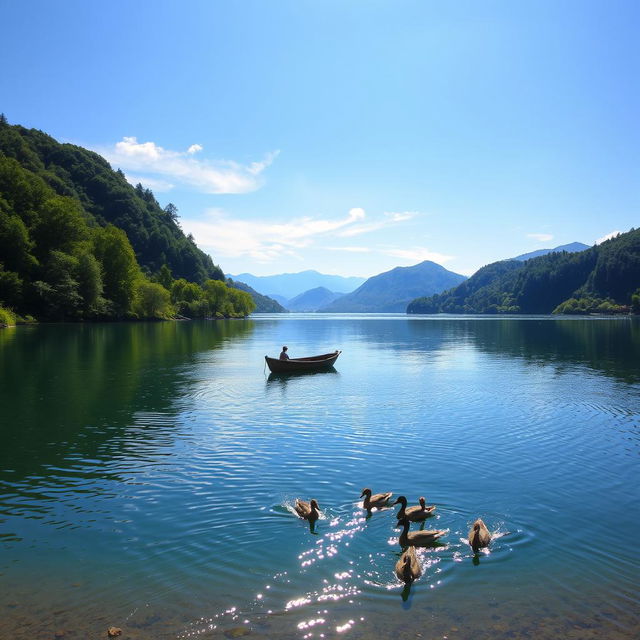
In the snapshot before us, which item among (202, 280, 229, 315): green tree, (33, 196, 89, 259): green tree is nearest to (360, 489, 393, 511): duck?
(33, 196, 89, 259): green tree

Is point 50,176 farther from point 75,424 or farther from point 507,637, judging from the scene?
point 507,637

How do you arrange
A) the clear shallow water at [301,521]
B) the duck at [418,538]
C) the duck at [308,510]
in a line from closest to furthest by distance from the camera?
the clear shallow water at [301,521], the duck at [418,538], the duck at [308,510]

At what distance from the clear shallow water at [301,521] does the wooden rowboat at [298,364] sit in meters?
10.9

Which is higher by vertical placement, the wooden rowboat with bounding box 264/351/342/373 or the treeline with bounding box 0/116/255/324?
the treeline with bounding box 0/116/255/324

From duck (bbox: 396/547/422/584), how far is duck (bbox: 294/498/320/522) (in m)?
2.82

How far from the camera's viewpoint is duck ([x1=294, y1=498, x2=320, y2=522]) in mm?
12656

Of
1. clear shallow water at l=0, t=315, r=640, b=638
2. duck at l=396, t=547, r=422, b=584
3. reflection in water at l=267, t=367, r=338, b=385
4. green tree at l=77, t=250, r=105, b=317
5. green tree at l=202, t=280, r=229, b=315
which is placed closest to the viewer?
clear shallow water at l=0, t=315, r=640, b=638

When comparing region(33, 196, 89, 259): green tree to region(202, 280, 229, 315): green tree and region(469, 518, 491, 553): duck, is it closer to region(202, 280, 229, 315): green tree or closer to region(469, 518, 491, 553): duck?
region(202, 280, 229, 315): green tree

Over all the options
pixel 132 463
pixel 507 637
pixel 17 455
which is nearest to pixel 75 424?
Answer: pixel 17 455

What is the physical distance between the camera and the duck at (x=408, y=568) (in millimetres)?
9984

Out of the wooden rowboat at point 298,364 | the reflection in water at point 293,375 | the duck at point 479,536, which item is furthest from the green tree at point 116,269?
the duck at point 479,536

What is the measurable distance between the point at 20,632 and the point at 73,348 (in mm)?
53016

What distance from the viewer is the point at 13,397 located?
93.0ft

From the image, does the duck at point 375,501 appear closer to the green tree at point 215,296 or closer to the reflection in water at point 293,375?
the reflection in water at point 293,375
